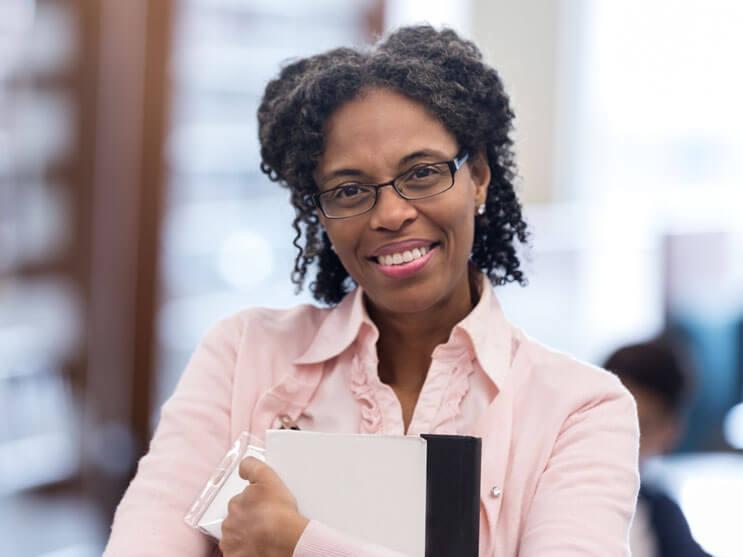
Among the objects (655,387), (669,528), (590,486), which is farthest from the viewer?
(655,387)

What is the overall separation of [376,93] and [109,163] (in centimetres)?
254

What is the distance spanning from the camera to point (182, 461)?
5.33ft

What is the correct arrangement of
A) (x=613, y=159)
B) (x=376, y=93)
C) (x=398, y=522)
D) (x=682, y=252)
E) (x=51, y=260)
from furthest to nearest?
(x=613, y=159) < (x=682, y=252) < (x=51, y=260) < (x=376, y=93) < (x=398, y=522)

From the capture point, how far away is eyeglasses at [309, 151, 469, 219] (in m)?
1.65

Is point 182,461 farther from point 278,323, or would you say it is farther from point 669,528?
point 669,528

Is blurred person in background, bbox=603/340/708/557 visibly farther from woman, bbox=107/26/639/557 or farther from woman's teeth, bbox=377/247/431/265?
woman's teeth, bbox=377/247/431/265

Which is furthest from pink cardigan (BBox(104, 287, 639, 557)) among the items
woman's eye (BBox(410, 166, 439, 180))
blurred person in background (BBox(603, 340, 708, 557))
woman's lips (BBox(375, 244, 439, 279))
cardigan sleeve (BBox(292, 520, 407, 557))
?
blurred person in background (BBox(603, 340, 708, 557))

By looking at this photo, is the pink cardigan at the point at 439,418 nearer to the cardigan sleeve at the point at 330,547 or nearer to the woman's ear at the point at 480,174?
the cardigan sleeve at the point at 330,547

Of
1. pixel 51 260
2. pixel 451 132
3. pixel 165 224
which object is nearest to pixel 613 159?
pixel 165 224

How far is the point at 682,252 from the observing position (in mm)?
5352

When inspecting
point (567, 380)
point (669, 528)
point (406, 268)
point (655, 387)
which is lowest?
point (669, 528)

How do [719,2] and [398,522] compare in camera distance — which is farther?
[719,2]

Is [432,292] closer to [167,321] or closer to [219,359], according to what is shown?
[219,359]

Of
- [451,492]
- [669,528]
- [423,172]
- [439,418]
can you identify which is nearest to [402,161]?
A: [423,172]
